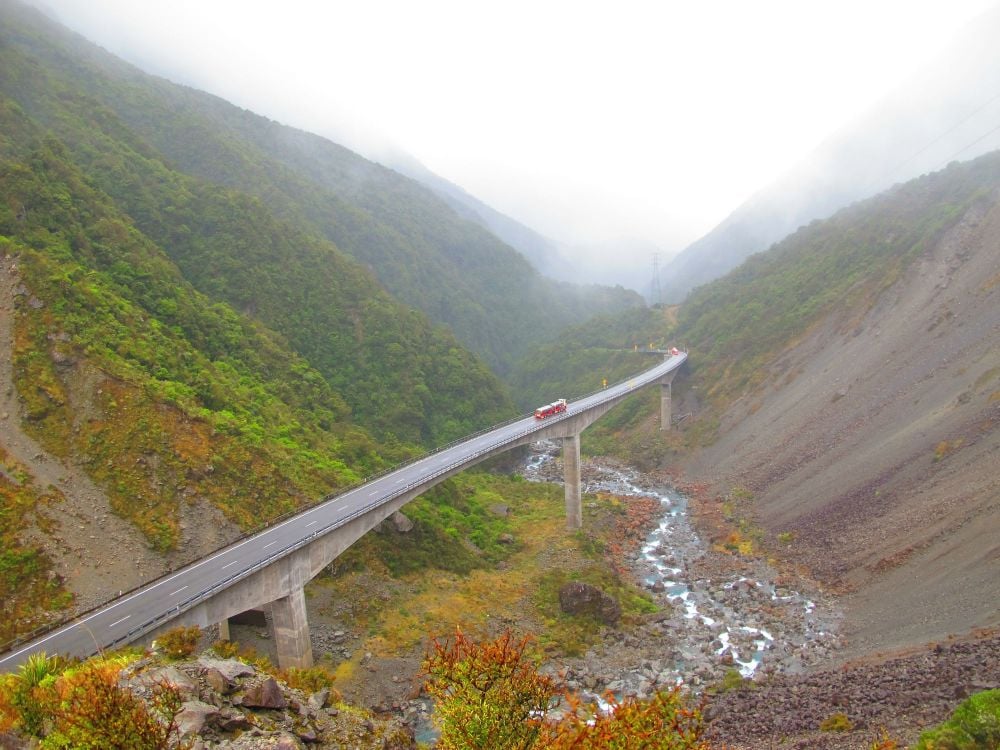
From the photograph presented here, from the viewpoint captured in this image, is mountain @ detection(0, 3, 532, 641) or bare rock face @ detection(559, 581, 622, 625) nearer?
mountain @ detection(0, 3, 532, 641)

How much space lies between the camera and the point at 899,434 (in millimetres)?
47969

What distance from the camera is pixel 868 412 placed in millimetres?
54188

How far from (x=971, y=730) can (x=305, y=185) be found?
4970 inches

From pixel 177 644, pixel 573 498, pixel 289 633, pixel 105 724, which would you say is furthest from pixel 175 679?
pixel 573 498

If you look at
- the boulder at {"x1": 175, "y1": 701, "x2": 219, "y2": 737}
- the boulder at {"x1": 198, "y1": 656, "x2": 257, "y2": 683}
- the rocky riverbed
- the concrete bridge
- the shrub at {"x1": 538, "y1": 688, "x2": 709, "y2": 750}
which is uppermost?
the shrub at {"x1": 538, "y1": 688, "x2": 709, "y2": 750}

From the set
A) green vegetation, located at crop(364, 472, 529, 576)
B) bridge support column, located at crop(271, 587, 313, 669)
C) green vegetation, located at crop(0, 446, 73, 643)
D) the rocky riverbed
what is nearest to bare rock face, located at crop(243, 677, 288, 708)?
the rocky riverbed

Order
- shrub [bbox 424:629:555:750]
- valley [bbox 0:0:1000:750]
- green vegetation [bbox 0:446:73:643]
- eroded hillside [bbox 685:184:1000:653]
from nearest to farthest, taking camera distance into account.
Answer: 1. shrub [bbox 424:629:555:750]
2. green vegetation [bbox 0:446:73:643]
3. valley [bbox 0:0:1000:750]
4. eroded hillside [bbox 685:184:1000:653]

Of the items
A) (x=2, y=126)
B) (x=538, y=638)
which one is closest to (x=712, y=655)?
(x=538, y=638)

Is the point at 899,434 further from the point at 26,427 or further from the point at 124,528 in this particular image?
the point at 26,427

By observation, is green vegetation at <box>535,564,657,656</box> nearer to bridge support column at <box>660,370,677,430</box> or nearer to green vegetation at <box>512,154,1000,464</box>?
green vegetation at <box>512,154,1000,464</box>

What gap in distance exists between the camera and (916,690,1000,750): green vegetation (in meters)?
17.1

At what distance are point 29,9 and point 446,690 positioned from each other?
145155 millimetres

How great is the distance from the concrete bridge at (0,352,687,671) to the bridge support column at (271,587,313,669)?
41 millimetres

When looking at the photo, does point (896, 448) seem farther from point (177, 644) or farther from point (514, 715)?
point (177, 644)
